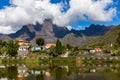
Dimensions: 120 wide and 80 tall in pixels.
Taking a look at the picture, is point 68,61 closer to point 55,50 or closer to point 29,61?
point 29,61

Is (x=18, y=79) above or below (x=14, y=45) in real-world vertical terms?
below

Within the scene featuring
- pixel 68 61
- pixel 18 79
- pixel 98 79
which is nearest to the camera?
pixel 98 79

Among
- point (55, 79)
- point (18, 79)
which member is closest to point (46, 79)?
point (55, 79)

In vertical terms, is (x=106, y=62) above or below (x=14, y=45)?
below

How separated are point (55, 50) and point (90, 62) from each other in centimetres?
4977

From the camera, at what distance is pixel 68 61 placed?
154 m

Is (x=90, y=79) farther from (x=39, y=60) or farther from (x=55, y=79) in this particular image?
(x=39, y=60)

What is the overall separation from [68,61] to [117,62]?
24998 millimetres

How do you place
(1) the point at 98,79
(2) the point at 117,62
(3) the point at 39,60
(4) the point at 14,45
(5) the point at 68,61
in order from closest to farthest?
(1) the point at 98,79 → (2) the point at 117,62 → (5) the point at 68,61 → (3) the point at 39,60 → (4) the point at 14,45

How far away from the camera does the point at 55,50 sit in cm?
19412

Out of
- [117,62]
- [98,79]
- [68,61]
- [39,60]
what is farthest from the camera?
[39,60]

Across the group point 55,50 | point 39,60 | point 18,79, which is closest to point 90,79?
point 18,79

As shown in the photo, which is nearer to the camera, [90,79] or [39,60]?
[90,79]

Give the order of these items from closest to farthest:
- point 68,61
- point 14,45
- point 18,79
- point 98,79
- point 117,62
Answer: point 98,79 → point 18,79 → point 117,62 → point 68,61 → point 14,45
